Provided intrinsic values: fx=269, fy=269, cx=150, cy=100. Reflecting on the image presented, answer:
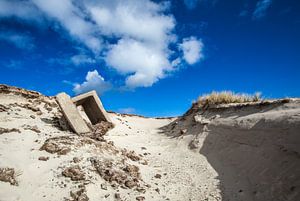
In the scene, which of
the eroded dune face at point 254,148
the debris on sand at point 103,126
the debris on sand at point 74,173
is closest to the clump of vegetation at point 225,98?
the eroded dune face at point 254,148

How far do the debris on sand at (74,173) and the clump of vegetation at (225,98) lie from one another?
19.0 ft

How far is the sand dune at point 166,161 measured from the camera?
4.80 metres

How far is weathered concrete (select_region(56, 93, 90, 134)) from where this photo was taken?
7782mm

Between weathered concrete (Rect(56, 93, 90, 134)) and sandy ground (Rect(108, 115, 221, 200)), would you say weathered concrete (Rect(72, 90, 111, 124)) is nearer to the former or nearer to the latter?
sandy ground (Rect(108, 115, 221, 200))

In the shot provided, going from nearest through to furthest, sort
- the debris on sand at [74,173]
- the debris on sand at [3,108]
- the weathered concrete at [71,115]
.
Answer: the debris on sand at [74,173]
the weathered concrete at [71,115]
the debris on sand at [3,108]

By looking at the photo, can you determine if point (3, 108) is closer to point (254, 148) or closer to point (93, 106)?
point (93, 106)

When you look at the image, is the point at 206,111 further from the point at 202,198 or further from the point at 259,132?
the point at 202,198

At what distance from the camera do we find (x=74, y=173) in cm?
530

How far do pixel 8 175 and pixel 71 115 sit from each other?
3.22 m

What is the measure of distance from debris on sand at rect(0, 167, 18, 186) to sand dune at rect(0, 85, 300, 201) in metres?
0.02

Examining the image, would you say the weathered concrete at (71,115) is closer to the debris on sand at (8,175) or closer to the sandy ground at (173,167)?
the sandy ground at (173,167)

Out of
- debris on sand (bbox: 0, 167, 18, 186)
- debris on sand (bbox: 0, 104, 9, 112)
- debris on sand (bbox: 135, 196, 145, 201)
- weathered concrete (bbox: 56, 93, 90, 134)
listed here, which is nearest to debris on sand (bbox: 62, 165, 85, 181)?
debris on sand (bbox: 0, 167, 18, 186)

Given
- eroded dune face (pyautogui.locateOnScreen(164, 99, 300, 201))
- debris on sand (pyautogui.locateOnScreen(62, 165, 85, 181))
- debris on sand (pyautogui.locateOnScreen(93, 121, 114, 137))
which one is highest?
debris on sand (pyautogui.locateOnScreen(93, 121, 114, 137))

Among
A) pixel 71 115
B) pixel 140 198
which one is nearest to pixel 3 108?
pixel 71 115
